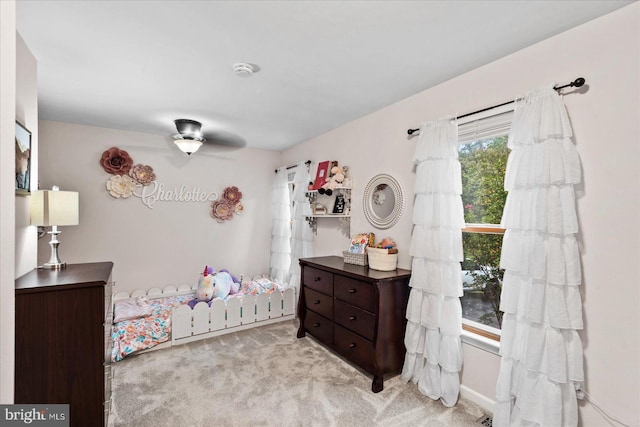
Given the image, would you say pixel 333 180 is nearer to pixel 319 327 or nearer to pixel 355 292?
pixel 355 292

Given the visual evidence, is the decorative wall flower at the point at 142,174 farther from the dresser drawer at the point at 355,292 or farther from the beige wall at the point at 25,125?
the dresser drawer at the point at 355,292

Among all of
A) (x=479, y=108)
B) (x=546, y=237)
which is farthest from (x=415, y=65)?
(x=546, y=237)

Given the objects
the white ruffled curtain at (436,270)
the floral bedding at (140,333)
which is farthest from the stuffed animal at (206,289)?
the white ruffled curtain at (436,270)

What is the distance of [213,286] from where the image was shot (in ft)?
A: 11.7

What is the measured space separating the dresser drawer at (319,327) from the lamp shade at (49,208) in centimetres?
228

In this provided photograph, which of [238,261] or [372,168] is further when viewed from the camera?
[238,261]

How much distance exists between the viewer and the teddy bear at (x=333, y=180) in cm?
337

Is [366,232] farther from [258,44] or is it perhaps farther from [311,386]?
[258,44]

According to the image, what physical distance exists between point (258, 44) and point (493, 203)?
1.99 meters

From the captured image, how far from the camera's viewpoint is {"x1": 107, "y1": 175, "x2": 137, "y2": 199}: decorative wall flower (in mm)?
3697

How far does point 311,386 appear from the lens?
2.38 m

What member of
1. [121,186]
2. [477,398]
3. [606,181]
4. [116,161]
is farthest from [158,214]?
[606,181]

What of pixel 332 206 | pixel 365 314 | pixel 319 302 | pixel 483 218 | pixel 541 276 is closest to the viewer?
pixel 541 276

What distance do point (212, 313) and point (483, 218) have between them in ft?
9.69
